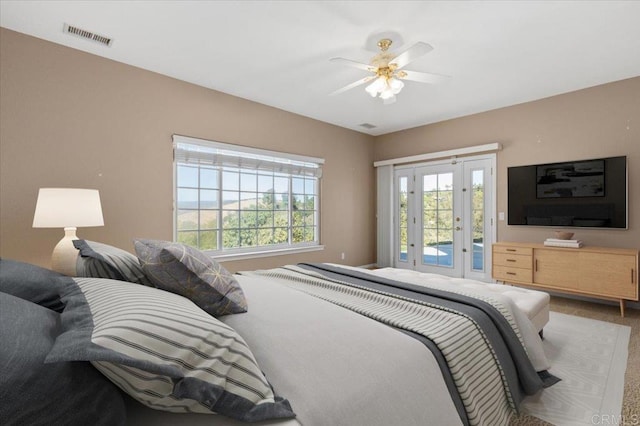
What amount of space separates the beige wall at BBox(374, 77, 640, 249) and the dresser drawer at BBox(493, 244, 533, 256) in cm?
52

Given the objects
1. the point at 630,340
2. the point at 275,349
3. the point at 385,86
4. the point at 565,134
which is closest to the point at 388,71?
the point at 385,86

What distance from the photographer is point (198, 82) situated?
12.0 feet

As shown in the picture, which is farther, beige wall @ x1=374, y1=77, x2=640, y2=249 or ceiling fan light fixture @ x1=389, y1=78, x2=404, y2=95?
beige wall @ x1=374, y1=77, x2=640, y2=249

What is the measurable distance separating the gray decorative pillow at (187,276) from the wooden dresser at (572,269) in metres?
3.80

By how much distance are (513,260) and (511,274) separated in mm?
185

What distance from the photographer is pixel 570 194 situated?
3859 mm

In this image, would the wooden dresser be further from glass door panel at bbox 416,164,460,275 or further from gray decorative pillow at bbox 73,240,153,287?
gray decorative pillow at bbox 73,240,153,287

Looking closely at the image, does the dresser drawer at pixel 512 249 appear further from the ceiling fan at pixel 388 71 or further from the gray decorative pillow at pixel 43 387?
the gray decorative pillow at pixel 43 387

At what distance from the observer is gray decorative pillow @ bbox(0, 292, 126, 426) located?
497 millimetres

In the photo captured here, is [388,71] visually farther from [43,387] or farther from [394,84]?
[43,387]

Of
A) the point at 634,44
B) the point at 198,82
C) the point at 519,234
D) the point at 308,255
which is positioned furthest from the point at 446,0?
the point at 308,255

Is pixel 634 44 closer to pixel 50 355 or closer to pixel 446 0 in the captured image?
pixel 446 0

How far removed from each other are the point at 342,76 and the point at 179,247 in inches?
116

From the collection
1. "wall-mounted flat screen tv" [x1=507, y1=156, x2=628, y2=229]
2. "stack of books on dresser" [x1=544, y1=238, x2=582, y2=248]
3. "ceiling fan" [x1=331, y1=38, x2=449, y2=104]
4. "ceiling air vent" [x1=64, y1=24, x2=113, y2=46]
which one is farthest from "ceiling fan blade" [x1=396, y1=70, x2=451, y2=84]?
"ceiling air vent" [x1=64, y1=24, x2=113, y2=46]
